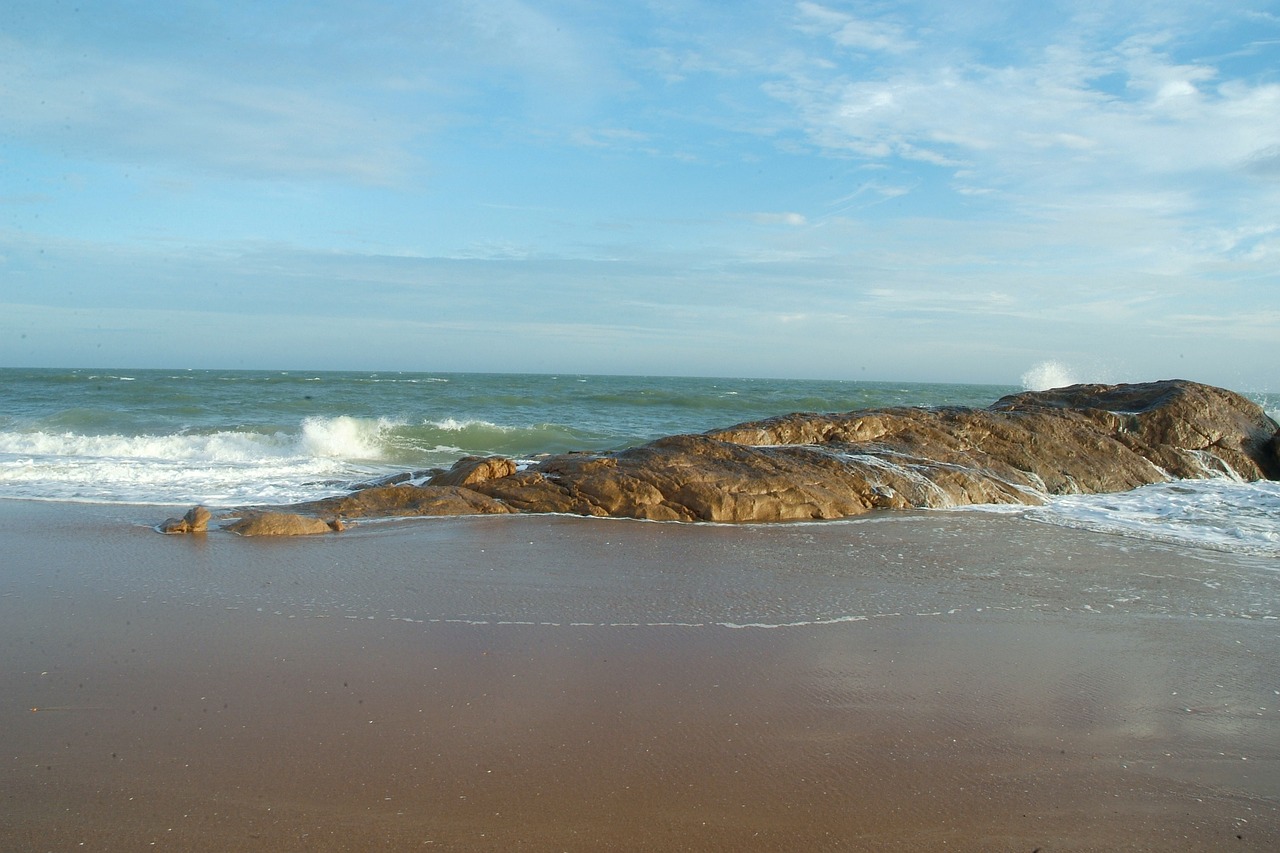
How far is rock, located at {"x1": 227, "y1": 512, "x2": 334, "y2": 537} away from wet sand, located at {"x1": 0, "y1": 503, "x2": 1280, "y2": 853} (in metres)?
0.76

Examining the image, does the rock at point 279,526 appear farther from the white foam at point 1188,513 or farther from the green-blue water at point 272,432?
the white foam at point 1188,513

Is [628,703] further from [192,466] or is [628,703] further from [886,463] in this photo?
[192,466]

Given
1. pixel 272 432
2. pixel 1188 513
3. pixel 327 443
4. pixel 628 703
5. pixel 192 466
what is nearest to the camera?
pixel 628 703

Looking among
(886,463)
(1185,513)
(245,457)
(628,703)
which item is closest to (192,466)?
(245,457)

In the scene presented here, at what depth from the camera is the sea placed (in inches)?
374

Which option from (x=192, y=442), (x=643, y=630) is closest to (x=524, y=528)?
(x=643, y=630)

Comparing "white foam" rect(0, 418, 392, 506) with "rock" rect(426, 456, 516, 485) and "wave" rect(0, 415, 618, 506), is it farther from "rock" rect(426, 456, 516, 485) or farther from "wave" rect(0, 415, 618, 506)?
"rock" rect(426, 456, 516, 485)

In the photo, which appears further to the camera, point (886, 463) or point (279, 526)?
point (886, 463)

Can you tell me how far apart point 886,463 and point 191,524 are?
717 centimetres

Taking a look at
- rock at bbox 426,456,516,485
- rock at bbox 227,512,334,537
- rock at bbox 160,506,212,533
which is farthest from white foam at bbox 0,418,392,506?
rock at bbox 227,512,334,537

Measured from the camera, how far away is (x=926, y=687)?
4.18m

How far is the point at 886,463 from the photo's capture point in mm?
10188

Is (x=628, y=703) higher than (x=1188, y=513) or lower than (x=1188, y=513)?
lower

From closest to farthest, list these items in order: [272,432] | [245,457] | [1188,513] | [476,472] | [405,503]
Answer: [405,503] → [1188,513] → [476,472] → [245,457] → [272,432]
